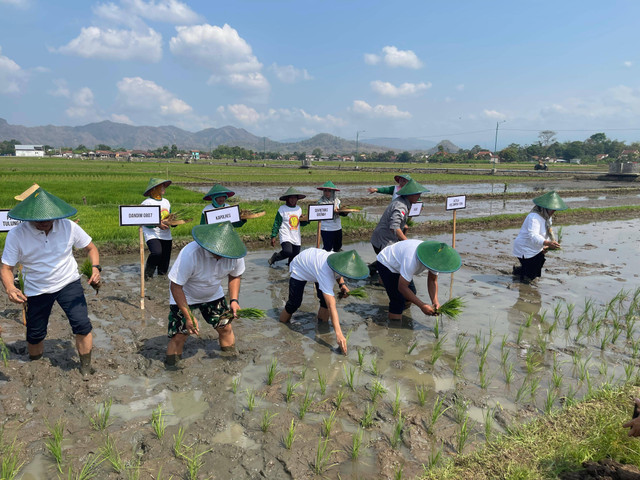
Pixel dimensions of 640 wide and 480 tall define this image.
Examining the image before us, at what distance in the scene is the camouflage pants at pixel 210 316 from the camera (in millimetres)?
3757

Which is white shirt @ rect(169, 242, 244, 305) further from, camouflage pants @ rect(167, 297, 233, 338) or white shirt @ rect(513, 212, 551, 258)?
white shirt @ rect(513, 212, 551, 258)

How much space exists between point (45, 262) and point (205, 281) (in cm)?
126

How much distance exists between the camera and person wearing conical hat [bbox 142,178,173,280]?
5.98 m

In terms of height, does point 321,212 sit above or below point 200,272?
above

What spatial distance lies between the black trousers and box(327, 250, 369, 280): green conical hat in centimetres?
329

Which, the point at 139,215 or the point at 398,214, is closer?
the point at 139,215

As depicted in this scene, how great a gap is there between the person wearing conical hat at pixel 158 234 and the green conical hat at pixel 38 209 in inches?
94.0

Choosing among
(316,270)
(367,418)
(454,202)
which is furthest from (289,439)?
(454,202)

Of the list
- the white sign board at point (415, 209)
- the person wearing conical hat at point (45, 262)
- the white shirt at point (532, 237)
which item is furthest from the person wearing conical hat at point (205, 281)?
A: the white shirt at point (532, 237)

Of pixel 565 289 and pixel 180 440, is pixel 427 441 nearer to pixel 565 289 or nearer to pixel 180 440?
pixel 180 440

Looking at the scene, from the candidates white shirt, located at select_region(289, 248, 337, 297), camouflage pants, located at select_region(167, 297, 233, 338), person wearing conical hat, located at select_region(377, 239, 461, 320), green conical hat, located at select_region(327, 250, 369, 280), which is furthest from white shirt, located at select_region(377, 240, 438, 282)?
camouflage pants, located at select_region(167, 297, 233, 338)

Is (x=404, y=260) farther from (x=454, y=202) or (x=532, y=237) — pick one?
(x=532, y=237)

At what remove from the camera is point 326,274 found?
4.29 m

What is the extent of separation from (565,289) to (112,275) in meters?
7.36
